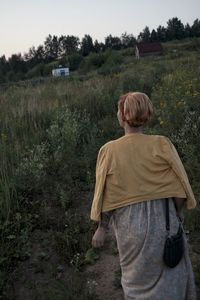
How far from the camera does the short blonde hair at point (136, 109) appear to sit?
8.35 feet

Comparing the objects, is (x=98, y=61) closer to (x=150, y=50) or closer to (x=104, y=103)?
(x=150, y=50)

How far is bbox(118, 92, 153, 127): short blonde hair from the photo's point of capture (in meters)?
2.54

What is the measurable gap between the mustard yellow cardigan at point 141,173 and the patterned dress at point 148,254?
0.07 metres

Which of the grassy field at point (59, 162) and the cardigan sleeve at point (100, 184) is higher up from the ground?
the cardigan sleeve at point (100, 184)

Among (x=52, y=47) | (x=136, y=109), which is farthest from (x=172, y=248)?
(x=52, y=47)

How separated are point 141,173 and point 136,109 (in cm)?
40

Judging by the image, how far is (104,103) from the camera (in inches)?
380

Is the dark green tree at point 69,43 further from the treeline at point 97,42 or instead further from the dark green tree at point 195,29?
the dark green tree at point 195,29

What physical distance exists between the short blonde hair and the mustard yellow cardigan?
11 cm

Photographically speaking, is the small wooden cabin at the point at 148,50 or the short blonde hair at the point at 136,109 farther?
the small wooden cabin at the point at 148,50

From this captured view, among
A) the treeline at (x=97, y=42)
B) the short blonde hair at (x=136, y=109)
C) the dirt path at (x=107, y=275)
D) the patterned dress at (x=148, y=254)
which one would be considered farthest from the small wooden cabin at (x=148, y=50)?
the patterned dress at (x=148, y=254)

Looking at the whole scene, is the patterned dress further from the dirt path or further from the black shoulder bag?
the dirt path

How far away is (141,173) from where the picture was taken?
258cm

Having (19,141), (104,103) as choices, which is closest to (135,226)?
(19,141)
